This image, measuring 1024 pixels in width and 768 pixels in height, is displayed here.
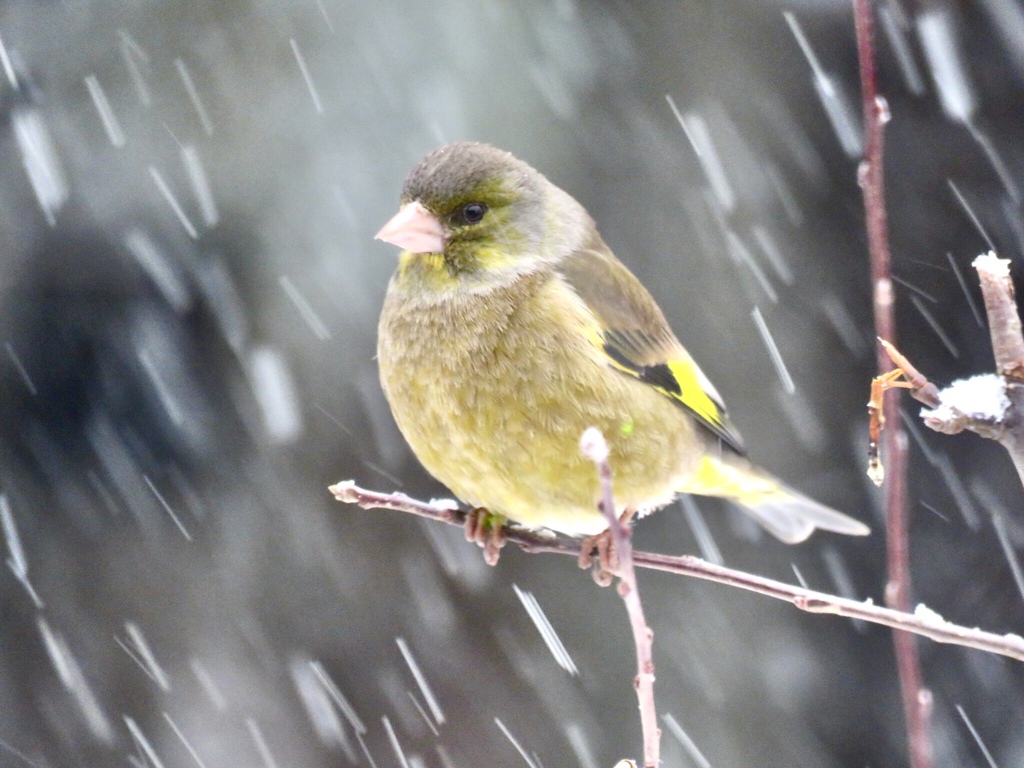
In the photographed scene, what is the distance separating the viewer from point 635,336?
8.89 ft

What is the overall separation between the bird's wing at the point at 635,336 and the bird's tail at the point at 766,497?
104 mm

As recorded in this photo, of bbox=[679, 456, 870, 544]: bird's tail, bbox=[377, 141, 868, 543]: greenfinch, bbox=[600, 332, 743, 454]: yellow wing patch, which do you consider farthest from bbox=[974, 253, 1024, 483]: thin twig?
bbox=[679, 456, 870, 544]: bird's tail

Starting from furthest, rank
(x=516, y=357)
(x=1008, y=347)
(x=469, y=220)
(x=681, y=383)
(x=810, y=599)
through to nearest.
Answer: (x=681, y=383)
(x=469, y=220)
(x=516, y=357)
(x=810, y=599)
(x=1008, y=347)

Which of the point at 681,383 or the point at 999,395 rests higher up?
the point at 999,395

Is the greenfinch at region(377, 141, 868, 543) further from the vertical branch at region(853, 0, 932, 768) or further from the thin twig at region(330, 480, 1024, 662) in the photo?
the vertical branch at region(853, 0, 932, 768)

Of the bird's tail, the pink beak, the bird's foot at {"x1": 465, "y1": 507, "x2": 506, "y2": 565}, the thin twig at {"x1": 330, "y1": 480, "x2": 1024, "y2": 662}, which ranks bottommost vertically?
the bird's tail

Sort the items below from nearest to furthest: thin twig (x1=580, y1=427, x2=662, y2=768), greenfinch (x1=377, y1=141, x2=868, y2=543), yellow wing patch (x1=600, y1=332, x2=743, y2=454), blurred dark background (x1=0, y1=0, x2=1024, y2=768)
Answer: thin twig (x1=580, y1=427, x2=662, y2=768) → greenfinch (x1=377, y1=141, x2=868, y2=543) → yellow wing patch (x1=600, y1=332, x2=743, y2=454) → blurred dark background (x1=0, y1=0, x2=1024, y2=768)

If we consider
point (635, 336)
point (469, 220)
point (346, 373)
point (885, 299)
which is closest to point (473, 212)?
point (469, 220)

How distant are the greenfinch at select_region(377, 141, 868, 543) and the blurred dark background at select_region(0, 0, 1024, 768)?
6.94ft

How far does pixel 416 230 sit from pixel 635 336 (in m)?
0.65

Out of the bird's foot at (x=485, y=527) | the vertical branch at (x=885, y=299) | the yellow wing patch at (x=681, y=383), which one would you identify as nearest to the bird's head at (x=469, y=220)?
the yellow wing patch at (x=681, y=383)

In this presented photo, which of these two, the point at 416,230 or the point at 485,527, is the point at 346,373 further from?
the point at 416,230

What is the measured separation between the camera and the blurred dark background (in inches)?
187

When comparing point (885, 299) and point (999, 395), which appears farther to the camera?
point (885, 299)
